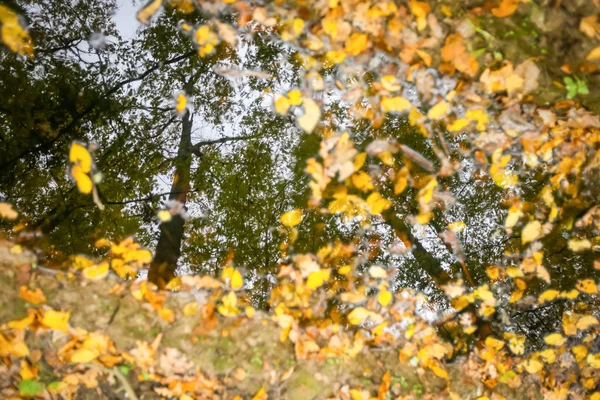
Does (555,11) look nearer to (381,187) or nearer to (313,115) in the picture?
(313,115)

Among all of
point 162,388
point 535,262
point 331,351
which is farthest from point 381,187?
point 162,388

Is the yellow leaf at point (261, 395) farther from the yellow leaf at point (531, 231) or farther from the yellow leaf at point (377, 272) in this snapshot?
the yellow leaf at point (531, 231)

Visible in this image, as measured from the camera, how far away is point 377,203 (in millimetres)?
6438

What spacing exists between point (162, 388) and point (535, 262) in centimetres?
622

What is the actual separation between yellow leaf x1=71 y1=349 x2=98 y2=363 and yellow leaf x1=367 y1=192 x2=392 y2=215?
484 centimetres

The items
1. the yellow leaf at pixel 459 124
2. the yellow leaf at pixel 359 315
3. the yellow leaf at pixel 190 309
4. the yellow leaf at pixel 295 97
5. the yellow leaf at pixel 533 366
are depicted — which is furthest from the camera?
the yellow leaf at pixel 295 97

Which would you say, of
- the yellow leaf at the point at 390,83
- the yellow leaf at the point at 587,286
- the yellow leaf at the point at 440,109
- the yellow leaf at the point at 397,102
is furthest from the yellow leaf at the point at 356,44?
the yellow leaf at the point at 587,286

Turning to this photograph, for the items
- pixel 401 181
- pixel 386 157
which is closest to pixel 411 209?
pixel 401 181

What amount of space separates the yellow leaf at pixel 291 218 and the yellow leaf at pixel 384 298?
1.90 m

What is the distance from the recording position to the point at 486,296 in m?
5.61

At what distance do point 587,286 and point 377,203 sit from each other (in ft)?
11.0

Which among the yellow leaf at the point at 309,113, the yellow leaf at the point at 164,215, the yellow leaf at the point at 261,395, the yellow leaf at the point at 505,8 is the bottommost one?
the yellow leaf at the point at 261,395

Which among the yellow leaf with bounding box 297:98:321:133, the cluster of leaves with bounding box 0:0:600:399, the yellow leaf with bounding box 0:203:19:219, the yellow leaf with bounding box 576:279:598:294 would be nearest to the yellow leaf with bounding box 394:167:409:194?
the cluster of leaves with bounding box 0:0:600:399

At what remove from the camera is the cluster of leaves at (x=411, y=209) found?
9.71ft
